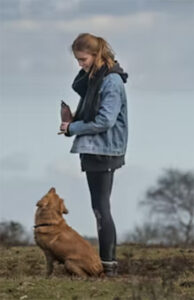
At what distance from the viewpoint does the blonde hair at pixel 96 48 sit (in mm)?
9680

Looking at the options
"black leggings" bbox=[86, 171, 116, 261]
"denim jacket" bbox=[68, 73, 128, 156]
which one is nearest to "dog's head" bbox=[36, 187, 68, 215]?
"black leggings" bbox=[86, 171, 116, 261]

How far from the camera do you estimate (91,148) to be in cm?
959

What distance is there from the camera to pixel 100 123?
9508 millimetres

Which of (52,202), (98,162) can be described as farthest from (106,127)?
(52,202)

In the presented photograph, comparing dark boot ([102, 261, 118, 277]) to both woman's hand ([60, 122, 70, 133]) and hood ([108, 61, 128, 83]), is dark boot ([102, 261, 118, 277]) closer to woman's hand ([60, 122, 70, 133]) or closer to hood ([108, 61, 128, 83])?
woman's hand ([60, 122, 70, 133])

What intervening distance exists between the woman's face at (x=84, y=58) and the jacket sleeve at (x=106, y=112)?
22cm

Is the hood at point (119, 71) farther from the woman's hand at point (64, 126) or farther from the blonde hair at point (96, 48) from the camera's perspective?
the woman's hand at point (64, 126)

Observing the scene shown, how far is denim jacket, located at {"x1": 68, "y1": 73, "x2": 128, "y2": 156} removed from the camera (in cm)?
953

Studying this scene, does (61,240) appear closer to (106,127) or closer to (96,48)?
(106,127)

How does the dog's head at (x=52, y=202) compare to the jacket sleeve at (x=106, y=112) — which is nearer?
the jacket sleeve at (x=106, y=112)

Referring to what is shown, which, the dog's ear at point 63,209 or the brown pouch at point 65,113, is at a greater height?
the brown pouch at point 65,113

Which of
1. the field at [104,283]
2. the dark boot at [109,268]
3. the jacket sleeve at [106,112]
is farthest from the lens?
the dark boot at [109,268]

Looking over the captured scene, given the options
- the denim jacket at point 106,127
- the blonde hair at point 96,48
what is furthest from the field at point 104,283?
the blonde hair at point 96,48

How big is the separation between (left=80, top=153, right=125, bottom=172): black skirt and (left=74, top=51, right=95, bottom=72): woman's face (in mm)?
805
